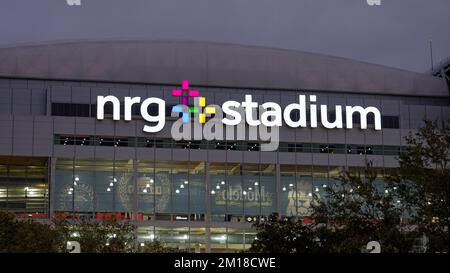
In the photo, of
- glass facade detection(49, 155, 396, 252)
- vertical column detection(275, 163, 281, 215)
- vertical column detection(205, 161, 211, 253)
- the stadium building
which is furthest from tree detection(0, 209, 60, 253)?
vertical column detection(275, 163, 281, 215)

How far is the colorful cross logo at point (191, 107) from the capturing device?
287 feet

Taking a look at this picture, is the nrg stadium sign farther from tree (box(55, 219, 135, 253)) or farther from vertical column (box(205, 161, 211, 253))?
tree (box(55, 219, 135, 253))

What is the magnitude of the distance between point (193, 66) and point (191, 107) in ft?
34.2

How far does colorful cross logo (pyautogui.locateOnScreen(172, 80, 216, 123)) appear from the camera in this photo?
8750 centimetres

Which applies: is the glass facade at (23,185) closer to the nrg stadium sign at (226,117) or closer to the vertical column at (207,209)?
the nrg stadium sign at (226,117)

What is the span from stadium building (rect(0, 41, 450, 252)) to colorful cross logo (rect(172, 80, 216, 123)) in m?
0.17

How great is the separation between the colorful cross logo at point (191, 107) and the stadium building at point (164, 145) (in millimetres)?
170

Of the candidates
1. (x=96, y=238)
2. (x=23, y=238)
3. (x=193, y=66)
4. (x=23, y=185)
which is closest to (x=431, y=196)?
(x=96, y=238)

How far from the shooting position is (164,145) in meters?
86.4

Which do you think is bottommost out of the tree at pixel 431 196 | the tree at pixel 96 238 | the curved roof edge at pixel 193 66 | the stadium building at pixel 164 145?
the tree at pixel 96 238

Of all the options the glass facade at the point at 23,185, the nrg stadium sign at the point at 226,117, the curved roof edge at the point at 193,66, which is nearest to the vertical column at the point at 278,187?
the nrg stadium sign at the point at 226,117

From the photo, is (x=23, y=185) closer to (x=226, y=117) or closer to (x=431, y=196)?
(x=226, y=117)
